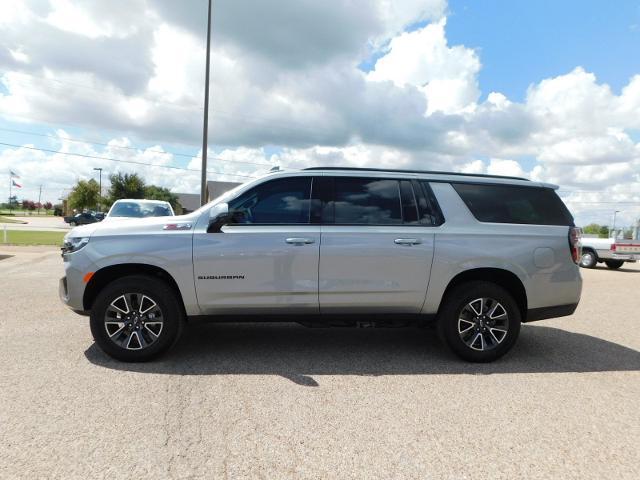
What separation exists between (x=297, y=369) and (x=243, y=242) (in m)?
1.31

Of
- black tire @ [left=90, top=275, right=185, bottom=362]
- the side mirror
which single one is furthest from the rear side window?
black tire @ [left=90, top=275, right=185, bottom=362]

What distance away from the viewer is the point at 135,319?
419 cm

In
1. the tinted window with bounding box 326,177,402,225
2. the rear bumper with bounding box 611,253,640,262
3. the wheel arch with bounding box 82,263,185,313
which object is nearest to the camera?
the wheel arch with bounding box 82,263,185,313

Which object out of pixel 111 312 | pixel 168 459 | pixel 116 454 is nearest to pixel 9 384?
pixel 111 312

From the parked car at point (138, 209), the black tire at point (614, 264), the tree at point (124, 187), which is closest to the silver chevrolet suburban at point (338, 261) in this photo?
the parked car at point (138, 209)

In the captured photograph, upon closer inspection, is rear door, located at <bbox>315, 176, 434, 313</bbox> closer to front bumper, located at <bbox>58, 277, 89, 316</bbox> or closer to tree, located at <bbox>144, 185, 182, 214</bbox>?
front bumper, located at <bbox>58, 277, 89, 316</bbox>

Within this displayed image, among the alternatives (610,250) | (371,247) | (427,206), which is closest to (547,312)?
(427,206)

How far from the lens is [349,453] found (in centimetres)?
271

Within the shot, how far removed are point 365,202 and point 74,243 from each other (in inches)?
114

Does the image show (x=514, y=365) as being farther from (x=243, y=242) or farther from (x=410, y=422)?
(x=243, y=242)

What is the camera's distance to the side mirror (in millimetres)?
4125

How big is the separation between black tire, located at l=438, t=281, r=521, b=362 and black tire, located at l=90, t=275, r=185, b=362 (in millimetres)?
2686

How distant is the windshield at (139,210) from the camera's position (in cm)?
1159

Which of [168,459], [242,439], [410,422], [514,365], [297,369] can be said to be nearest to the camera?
[168,459]
